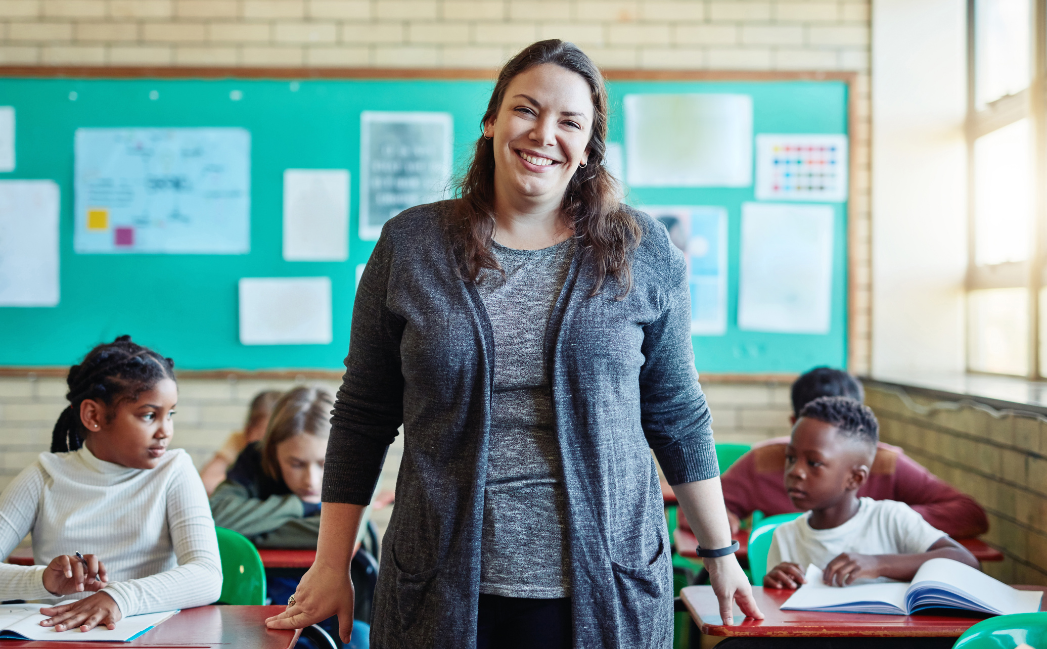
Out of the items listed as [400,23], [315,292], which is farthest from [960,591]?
[400,23]

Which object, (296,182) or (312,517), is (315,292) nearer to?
(296,182)

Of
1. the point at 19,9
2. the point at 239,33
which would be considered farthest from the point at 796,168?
the point at 19,9

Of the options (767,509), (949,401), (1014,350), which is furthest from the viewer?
(1014,350)

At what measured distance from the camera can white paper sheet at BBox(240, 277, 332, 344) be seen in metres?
3.62

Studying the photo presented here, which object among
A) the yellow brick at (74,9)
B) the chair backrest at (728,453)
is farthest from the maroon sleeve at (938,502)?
the yellow brick at (74,9)

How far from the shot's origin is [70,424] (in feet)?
6.15

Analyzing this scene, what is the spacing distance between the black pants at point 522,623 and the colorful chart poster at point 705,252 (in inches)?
106

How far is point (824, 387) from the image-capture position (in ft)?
9.30

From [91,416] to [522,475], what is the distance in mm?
1145

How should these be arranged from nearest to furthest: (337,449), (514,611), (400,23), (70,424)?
(514,611), (337,449), (70,424), (400,23)

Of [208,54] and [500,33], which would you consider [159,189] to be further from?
[500,33]

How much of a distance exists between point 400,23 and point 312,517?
7.28ft

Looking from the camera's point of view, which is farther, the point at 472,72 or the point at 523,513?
the point at 472,72

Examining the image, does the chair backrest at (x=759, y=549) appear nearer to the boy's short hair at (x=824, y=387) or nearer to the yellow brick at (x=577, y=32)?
the boy's short hair at (x=824, y=387)
